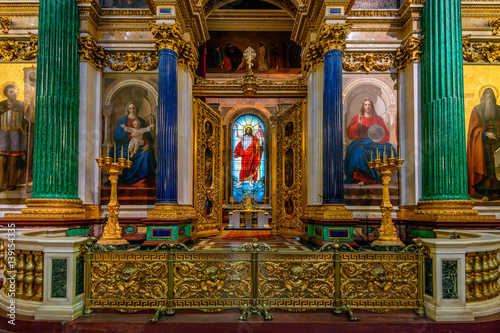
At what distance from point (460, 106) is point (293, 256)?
635 cm

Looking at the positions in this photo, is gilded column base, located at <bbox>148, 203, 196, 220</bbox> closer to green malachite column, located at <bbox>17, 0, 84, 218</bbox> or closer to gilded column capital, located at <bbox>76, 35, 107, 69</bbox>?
green malachite column, located at <bbox>17, 0, 84, 218</bbox>

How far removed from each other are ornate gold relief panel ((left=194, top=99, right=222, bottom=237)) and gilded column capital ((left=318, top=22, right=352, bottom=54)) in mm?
3843

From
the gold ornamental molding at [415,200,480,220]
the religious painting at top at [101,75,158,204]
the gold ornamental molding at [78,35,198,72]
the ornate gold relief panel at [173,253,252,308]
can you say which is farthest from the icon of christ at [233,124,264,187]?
the ornate gold relief panel at [173,253,252,308]

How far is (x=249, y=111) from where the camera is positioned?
17.2 m

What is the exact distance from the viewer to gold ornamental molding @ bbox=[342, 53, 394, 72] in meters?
9.50

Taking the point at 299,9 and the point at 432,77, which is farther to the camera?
the point at 299,9

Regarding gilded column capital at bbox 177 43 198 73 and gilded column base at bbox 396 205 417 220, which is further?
gilded column capital at bbox 177 43 198 73

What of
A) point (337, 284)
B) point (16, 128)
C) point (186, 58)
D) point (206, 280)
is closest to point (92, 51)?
point (186, 58)

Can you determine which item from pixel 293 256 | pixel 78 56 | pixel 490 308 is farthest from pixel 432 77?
pixel 78 56

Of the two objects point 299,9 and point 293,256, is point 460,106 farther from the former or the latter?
point 293,256

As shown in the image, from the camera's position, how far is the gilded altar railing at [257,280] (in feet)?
13.5

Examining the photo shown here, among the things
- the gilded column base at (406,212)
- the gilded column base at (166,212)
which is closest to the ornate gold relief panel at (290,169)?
the gilded column base at (406,212)

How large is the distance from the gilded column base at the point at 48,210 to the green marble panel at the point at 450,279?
7310 millimetres

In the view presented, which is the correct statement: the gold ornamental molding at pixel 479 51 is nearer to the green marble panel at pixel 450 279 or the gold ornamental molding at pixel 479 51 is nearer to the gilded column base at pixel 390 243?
the gilded column base at pixel 390 243
